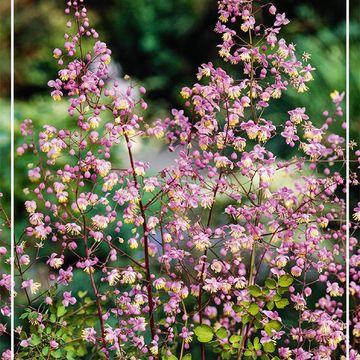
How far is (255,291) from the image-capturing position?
2193 mm

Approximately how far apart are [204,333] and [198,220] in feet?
1.03

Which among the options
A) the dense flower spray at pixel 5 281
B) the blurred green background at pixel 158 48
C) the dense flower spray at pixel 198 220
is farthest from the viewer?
the blurred green background at pixel 158 48

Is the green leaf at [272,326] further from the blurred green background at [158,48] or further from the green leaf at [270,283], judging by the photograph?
the blurred green background at [158,48]

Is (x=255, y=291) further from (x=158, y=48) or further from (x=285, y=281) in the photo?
(x=158, y=48)

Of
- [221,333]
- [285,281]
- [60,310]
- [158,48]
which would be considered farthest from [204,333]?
[158,48]

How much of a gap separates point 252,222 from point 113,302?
1.61 ft

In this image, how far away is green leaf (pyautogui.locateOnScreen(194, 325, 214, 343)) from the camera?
2.20m

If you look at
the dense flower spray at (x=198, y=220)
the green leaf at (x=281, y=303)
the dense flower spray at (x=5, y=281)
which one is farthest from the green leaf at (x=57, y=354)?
the green leaf at (x=281, y=303)

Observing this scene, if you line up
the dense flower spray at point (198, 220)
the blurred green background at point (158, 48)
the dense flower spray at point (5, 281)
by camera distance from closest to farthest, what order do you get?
the dense flower spray at point (198, 220) → the dense flower spray at point (5, 281) → the blurred green background at point (158, 48)

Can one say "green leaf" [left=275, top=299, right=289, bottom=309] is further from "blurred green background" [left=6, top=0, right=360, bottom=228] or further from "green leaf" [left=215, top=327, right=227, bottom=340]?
"blurred green background" [left=6, top=0, right=360, bottom=228]

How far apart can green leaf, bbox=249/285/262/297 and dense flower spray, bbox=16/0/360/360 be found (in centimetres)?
1

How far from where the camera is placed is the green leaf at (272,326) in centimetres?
220

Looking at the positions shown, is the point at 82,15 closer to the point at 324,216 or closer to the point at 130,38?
the point at 130,38

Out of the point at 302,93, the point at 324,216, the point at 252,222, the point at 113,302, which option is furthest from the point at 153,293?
the point at 302,93
